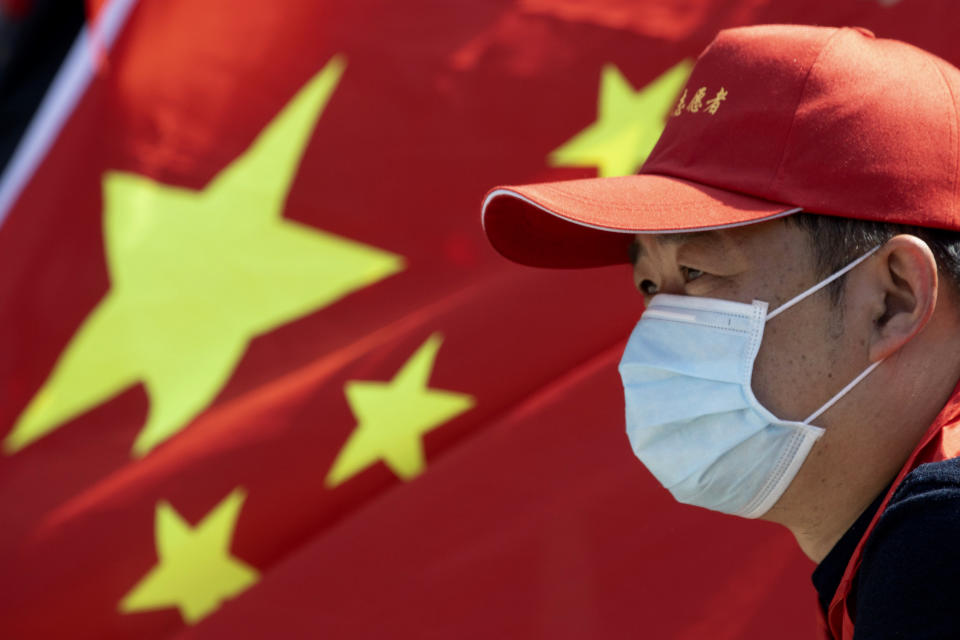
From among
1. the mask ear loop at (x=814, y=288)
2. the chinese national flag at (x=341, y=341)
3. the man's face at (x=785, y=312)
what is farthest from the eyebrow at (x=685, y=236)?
the chinese national flag at (x=341, y=341)

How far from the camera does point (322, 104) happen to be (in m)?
2.35

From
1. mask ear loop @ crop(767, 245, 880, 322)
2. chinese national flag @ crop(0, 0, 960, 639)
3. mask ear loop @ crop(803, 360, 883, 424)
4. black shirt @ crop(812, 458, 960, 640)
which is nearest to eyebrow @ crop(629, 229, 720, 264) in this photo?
mask ear loop @ crop(767, 245, 880, 322)

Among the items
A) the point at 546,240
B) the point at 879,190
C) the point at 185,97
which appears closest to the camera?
the point at 879,190

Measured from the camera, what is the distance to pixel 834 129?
138cm

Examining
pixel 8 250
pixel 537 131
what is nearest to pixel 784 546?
pixel 537 131

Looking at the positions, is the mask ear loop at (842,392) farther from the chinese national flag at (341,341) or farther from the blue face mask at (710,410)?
the chinese national flag at (341,341)

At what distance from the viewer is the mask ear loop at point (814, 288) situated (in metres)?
1.40

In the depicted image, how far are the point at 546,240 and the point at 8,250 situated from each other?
124 centimetres

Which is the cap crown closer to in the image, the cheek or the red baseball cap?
the red baseball cap

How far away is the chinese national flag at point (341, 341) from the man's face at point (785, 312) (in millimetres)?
659

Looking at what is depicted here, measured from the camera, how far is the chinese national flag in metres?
2.12

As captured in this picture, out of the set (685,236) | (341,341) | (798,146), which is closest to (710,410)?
(685,236)

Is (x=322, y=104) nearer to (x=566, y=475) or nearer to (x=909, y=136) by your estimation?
(x=566, y=475)

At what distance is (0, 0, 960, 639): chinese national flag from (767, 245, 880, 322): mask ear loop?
700 millimetres
